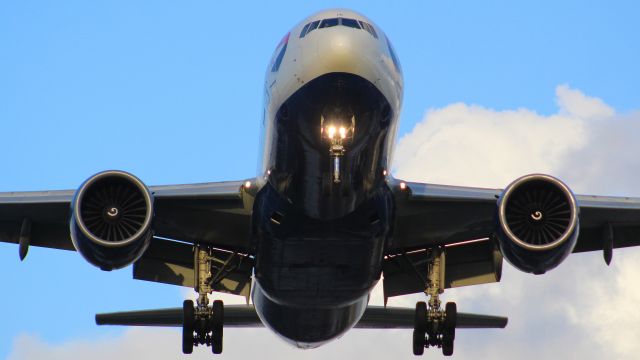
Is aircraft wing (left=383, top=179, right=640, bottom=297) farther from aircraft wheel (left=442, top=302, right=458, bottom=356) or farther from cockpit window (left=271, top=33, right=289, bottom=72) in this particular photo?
cockpit window (left=271, top=33, right=289, bottom=72)

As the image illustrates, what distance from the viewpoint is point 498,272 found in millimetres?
26734

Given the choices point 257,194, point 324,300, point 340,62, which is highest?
point 340,62

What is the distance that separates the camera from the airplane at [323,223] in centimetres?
2078

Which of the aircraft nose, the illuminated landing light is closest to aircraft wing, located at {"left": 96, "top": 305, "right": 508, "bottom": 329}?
the illuminated landing light

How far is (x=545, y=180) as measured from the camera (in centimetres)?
2330

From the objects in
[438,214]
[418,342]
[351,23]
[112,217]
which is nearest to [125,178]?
[112,217]

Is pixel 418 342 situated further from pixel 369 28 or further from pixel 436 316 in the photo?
pixel 369 28

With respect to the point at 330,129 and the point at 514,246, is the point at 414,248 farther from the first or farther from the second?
the point at 330,129

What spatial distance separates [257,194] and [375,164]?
290cm

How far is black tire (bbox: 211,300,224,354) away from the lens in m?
25.4

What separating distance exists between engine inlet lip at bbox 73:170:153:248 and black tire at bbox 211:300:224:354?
3.44 metres

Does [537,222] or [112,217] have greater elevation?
[537,222]

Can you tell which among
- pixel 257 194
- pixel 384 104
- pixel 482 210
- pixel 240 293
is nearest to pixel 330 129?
pixel 384 104

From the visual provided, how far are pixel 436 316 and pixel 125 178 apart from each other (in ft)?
23.6
